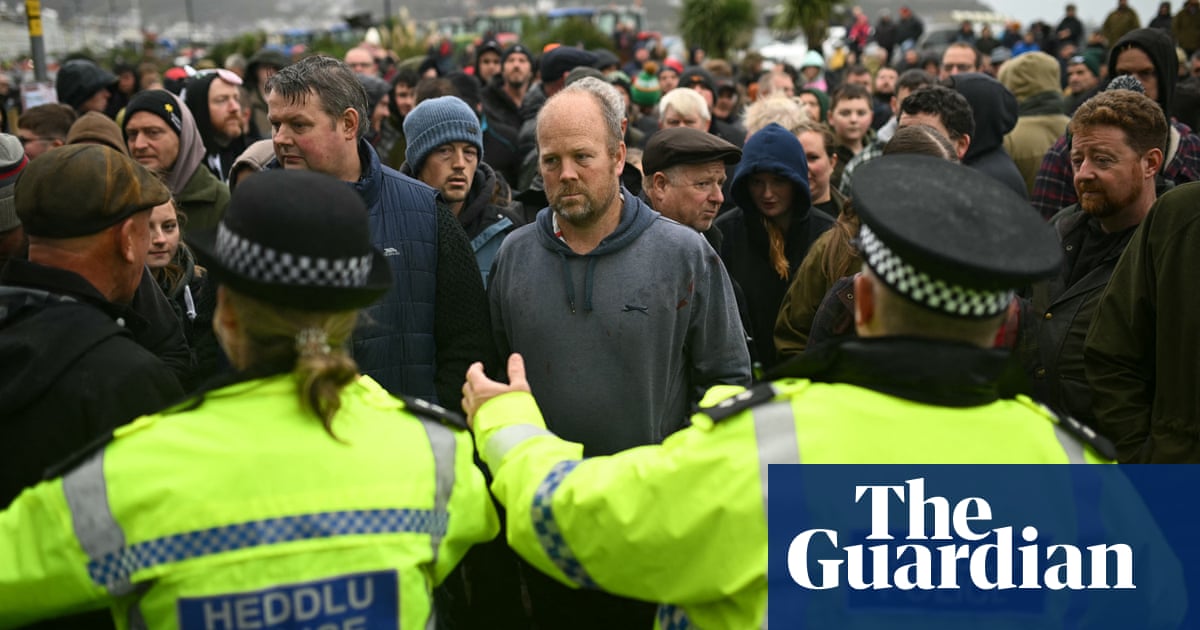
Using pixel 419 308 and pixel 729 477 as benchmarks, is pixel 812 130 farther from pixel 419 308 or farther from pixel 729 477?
pixel 729 477

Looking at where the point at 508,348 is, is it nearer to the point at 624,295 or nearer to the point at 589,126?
the point at 624,295

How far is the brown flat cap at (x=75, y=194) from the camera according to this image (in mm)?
2648

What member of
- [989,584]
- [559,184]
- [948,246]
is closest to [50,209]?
[559,184]

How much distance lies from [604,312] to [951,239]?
1.70 m

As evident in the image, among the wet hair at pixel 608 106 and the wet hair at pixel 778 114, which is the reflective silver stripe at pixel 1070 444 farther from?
the wet hair at pixel 778 114

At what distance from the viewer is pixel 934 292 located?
2.00 metres

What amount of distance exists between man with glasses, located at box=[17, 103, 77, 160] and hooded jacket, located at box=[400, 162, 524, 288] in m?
2.73

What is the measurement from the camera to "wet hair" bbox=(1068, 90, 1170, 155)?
168 inches

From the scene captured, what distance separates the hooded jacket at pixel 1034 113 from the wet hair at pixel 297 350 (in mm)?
6036

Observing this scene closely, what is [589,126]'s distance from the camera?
3.65 meters

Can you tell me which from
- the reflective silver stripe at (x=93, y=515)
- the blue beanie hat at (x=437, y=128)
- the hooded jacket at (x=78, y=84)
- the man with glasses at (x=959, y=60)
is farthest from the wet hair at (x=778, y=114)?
the hooded jacket at (x=78, y=84)

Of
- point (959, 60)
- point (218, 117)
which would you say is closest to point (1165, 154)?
point (959, 60)

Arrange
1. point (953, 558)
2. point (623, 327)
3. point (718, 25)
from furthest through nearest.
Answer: point (718, 25), point (623, 327), point (953, 558)

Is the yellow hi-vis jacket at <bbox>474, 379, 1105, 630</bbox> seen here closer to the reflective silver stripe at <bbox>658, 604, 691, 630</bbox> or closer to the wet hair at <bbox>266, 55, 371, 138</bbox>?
the reflective silver stripe at <bbox>658, 604, 691, 630</bbox>
